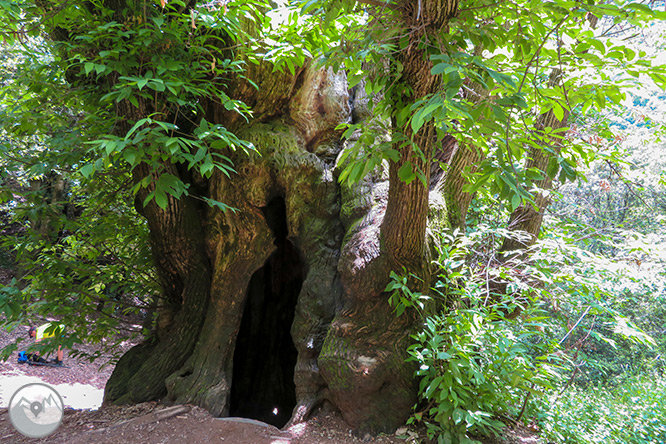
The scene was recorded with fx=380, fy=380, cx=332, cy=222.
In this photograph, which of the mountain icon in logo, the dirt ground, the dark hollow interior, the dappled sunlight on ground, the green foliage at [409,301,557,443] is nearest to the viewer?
the green foliage at [409,301,557,443]

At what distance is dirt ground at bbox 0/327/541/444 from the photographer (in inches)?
111

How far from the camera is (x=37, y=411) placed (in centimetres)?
301

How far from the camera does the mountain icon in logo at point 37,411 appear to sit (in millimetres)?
2965

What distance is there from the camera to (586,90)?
190 cm

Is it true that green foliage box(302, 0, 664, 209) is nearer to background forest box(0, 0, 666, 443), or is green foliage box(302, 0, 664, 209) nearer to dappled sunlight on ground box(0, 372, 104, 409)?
background forest box(0, 0, 666, 443)

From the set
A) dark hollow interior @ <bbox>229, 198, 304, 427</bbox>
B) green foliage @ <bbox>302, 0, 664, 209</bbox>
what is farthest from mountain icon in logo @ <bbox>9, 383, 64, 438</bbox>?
green foliage @ <bbox>302, 0, 664, 209</bbox>

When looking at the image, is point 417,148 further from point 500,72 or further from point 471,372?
point 471,372

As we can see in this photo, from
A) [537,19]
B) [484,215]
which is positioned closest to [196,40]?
[537,19]

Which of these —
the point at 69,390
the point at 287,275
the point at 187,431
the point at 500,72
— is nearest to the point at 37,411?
the point at 187,431

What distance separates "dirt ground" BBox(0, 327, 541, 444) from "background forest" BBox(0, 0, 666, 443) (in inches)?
19.6

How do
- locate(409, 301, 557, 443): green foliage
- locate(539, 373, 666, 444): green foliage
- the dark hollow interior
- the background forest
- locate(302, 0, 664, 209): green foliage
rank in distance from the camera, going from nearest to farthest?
locate(302, 0, 664, 209): green foliage → the background forest → locate(409, 301, 557, 443): green foliage → locate(539, 373, 666, 444): green foliage → the dark hollow interior

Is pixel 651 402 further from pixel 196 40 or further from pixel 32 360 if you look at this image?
pixel 32 360

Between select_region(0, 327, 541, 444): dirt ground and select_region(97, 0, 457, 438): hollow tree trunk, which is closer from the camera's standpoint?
select_region(0, 327, 541, 444): dirt ground

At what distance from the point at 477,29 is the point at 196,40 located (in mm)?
2090
